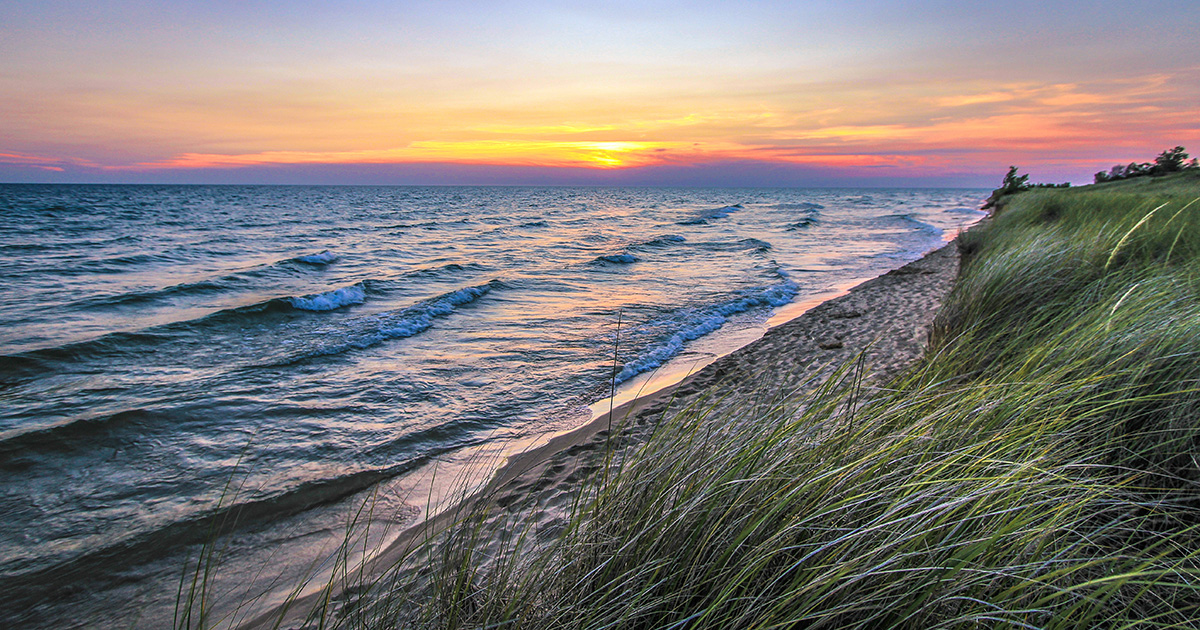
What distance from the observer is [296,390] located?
752 centimetres

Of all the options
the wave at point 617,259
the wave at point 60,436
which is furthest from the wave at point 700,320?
the wave at point 617,259

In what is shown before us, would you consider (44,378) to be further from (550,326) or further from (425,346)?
(550,326)

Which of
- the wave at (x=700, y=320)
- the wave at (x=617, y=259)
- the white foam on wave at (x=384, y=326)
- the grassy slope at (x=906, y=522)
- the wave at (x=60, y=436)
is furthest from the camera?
the wave at (x=617, y=259)

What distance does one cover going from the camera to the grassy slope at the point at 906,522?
65.9 inches

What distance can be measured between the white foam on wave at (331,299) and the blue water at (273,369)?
64 mm

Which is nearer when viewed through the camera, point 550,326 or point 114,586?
point 114,586

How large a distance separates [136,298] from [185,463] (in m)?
10.6

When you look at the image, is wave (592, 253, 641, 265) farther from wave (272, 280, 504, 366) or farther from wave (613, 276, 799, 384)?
wave (272, 280, 504, 366)

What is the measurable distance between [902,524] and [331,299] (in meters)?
14.1

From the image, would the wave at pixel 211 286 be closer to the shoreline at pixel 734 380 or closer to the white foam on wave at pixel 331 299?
the white foam on wave at pixel 331 299

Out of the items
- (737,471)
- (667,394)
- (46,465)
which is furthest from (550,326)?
(737,471)

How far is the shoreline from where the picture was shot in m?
3.66

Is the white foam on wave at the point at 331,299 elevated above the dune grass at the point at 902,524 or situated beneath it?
situated beneath

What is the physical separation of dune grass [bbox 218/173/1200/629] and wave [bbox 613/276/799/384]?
4.59 metres
